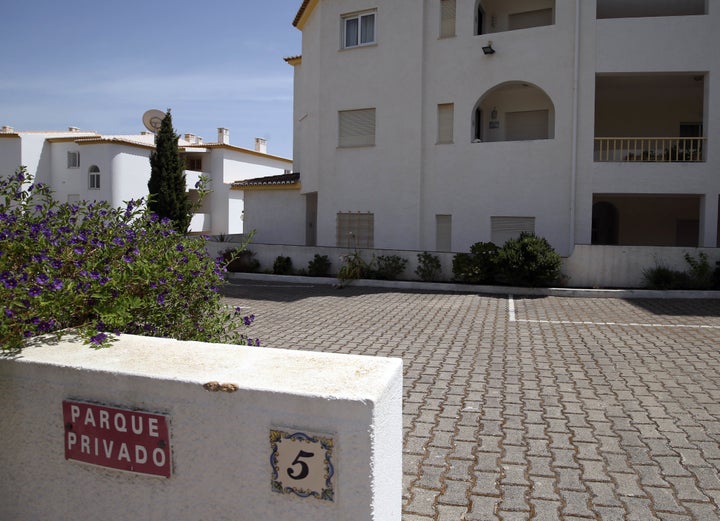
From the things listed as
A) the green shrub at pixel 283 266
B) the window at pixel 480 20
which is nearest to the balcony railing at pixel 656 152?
the window at pixel 480 20

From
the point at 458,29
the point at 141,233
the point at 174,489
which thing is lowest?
the point at 174,489

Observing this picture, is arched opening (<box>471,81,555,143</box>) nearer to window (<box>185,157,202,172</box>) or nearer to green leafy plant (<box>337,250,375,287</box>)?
green leafy plant (<box>337,250,375,287</box>)

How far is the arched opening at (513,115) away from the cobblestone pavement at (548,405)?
9.00m

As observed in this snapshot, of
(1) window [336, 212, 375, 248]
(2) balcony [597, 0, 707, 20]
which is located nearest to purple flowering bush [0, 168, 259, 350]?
(1) window [336, 212, 375, 248]

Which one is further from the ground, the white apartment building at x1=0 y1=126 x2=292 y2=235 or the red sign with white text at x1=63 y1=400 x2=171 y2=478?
the white apartment building at x1=0 y1=126 x2=292 y2=235

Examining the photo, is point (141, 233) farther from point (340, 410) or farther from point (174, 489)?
point (340, 410)

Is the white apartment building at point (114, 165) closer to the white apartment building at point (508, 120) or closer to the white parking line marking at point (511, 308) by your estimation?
the white apartment building at point (508, 120)

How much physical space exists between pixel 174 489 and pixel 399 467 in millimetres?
1120

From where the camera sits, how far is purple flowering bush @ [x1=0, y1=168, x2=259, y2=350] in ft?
11.5

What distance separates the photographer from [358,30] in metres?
20.9

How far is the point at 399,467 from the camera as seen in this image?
294 cm

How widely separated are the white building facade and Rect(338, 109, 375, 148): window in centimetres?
5

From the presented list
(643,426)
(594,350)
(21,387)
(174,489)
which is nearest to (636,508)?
(643,426)

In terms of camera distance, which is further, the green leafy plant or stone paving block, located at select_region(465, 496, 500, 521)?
the green leafy plant
